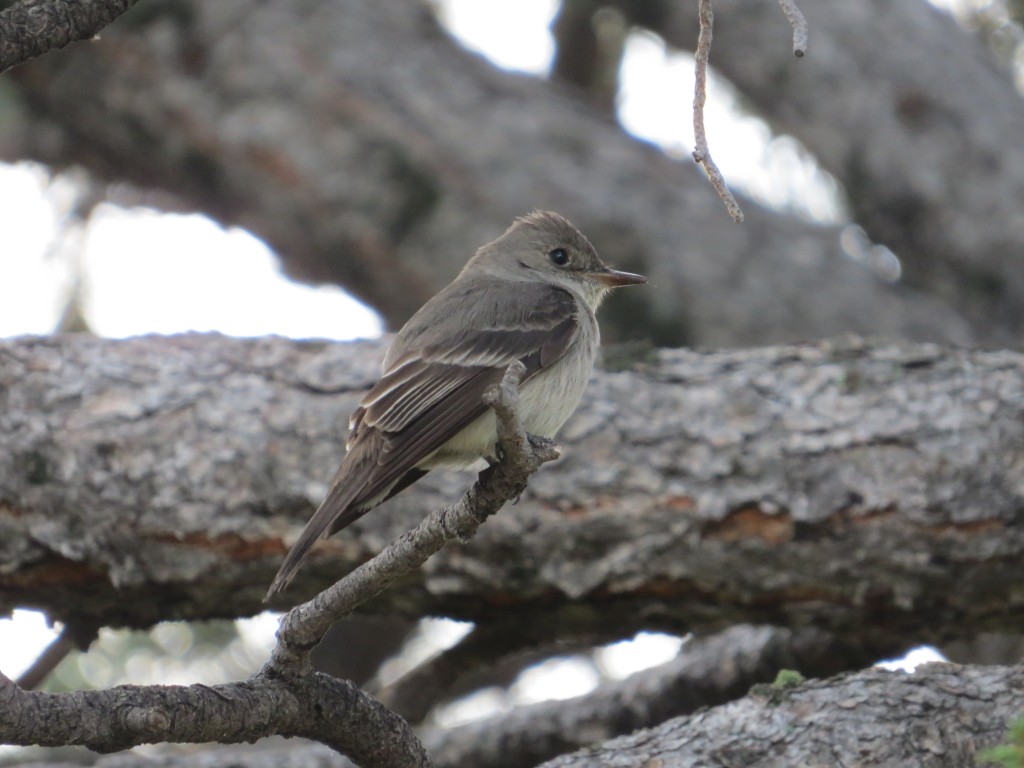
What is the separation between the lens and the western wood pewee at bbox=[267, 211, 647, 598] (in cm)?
413

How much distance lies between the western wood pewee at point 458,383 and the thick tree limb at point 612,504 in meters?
0.44

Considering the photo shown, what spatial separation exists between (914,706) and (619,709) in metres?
1.74

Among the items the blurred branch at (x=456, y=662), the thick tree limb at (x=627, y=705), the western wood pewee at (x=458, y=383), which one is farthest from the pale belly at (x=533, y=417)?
the thick tree limb at (x=627, y=705)

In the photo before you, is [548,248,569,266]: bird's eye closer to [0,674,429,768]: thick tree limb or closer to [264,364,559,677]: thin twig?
[264,364,559,677]: thin twig

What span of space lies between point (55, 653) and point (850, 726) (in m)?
2.62

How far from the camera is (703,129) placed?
10.2 ft

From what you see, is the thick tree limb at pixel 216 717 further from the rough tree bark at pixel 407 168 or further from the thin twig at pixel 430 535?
the rough tree bark at pixel 407 168

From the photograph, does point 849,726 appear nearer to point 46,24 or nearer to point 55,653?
point 55,653

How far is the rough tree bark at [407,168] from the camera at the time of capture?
23.4 ft

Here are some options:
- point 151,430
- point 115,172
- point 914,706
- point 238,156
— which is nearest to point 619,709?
point 914,706

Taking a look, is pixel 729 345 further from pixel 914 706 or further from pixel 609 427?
pixel 914 706

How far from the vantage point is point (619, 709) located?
5.46 metres

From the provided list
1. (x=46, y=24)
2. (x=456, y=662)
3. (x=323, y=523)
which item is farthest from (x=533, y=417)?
(x=46, y=24)

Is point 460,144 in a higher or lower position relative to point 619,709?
higher
